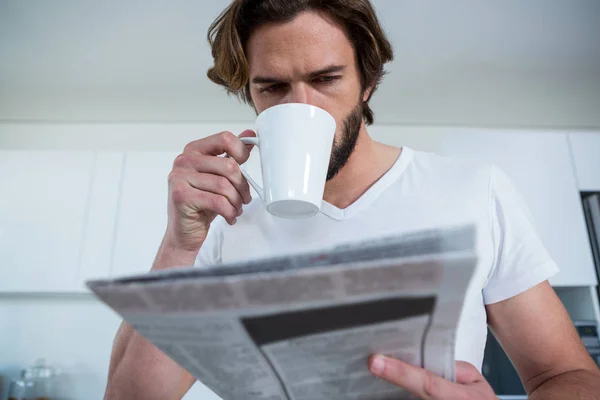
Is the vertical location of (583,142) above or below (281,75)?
above

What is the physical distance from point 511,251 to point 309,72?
0.45 metres

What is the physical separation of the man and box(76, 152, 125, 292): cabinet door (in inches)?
66.3

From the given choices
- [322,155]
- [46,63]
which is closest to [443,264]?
[322,155]

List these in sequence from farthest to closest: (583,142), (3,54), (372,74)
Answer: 1. (3,54)
2. (583,142)
3. (372,74)

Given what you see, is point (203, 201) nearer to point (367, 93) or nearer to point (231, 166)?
point (231, 166)

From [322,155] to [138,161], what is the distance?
2.06 m

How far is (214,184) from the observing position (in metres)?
0.59

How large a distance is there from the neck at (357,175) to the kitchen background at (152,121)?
1302 mm

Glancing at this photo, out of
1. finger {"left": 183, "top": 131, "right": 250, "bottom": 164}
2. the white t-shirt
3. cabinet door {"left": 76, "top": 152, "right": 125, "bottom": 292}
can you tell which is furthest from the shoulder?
cabinet door {"left": 76, "top": 152, "right": 125, "bottom": 292}

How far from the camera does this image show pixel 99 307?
2.61m

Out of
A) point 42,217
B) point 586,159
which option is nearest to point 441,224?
point 586,159

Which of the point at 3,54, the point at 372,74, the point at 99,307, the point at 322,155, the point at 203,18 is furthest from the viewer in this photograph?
the point at 99,307

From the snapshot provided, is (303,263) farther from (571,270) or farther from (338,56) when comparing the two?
(571,270)

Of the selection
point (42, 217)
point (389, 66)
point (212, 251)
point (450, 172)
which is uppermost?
point (389, 66)
